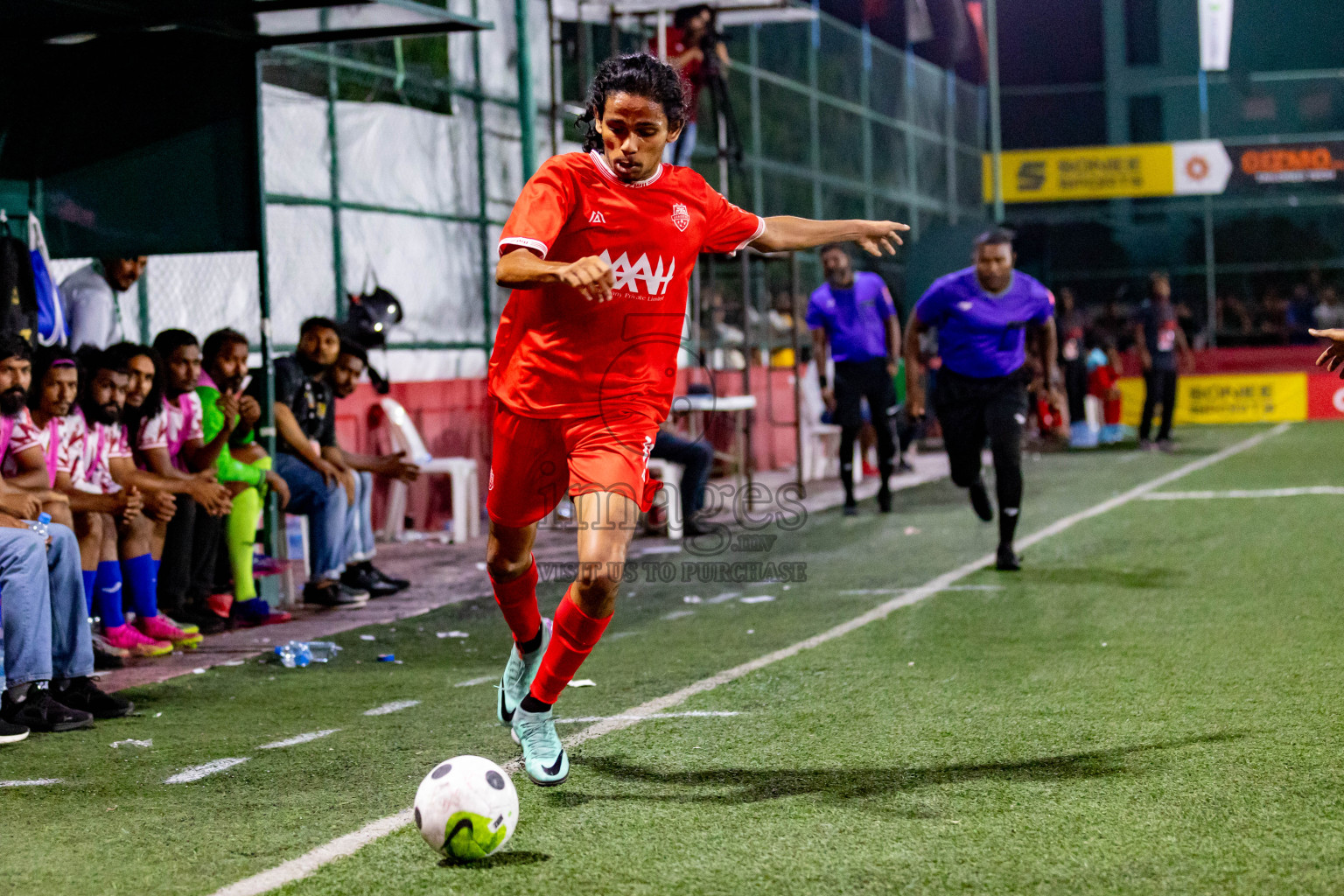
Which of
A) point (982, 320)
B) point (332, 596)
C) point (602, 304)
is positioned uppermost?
point (982, 320)

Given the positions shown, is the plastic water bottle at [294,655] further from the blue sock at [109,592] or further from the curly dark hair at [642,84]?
the curly dark hair at [642,84]

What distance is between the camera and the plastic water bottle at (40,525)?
6.08 metres

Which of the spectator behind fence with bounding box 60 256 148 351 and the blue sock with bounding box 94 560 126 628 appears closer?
the blue sock with bounding box 94 560 126 628

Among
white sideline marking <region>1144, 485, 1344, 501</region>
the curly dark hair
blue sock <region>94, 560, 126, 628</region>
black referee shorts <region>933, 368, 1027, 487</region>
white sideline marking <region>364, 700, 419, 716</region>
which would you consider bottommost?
white sideline marking <region>364, 700, 419, 716</region>

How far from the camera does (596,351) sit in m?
4.93

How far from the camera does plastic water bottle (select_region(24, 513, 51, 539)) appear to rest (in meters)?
6.08

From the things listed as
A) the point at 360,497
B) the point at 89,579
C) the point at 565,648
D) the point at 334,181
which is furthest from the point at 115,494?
the point at 334,181

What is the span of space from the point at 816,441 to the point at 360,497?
890 centimetres

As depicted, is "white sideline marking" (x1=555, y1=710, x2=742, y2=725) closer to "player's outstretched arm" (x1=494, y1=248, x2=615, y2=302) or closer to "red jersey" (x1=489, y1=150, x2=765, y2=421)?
"red jersey" (x1=489, y1=150, x2=765, y2=421)

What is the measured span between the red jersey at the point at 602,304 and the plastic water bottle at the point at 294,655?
2.90m

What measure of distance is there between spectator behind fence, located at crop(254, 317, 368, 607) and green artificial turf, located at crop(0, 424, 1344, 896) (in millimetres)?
800

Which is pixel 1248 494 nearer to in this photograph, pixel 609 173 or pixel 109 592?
pixel 109 592

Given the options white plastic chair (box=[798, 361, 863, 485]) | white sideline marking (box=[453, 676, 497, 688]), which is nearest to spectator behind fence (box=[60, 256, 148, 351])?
white sideline marking (box=[453, 676, 497, 688])

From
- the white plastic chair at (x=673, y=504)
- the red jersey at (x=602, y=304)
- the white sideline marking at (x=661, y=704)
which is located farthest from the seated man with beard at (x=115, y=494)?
the white plastic chair at (x=673, y=504)
